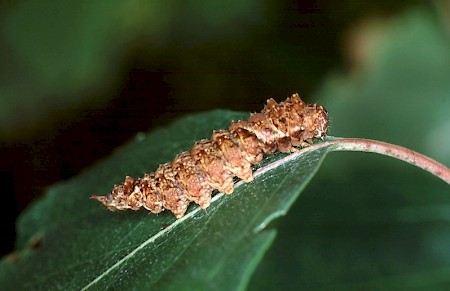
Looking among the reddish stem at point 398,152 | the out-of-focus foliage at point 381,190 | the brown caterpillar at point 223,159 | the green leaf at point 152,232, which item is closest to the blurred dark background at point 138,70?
the out-of-focus foliage at point 381,190

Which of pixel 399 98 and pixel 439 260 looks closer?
pixel 439 260

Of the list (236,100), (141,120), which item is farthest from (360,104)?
(141,120)

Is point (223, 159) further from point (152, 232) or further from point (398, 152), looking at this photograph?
point (398, 152)

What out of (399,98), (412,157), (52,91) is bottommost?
(399,98)

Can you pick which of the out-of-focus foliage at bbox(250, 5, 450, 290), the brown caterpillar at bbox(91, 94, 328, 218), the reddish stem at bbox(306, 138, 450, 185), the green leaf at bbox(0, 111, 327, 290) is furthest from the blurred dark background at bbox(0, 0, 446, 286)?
the reddish stem at bbox(306, 138, 450, 185)

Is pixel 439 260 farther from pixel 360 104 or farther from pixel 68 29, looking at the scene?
pixel 68 29

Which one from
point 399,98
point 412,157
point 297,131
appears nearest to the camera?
point 412,157
